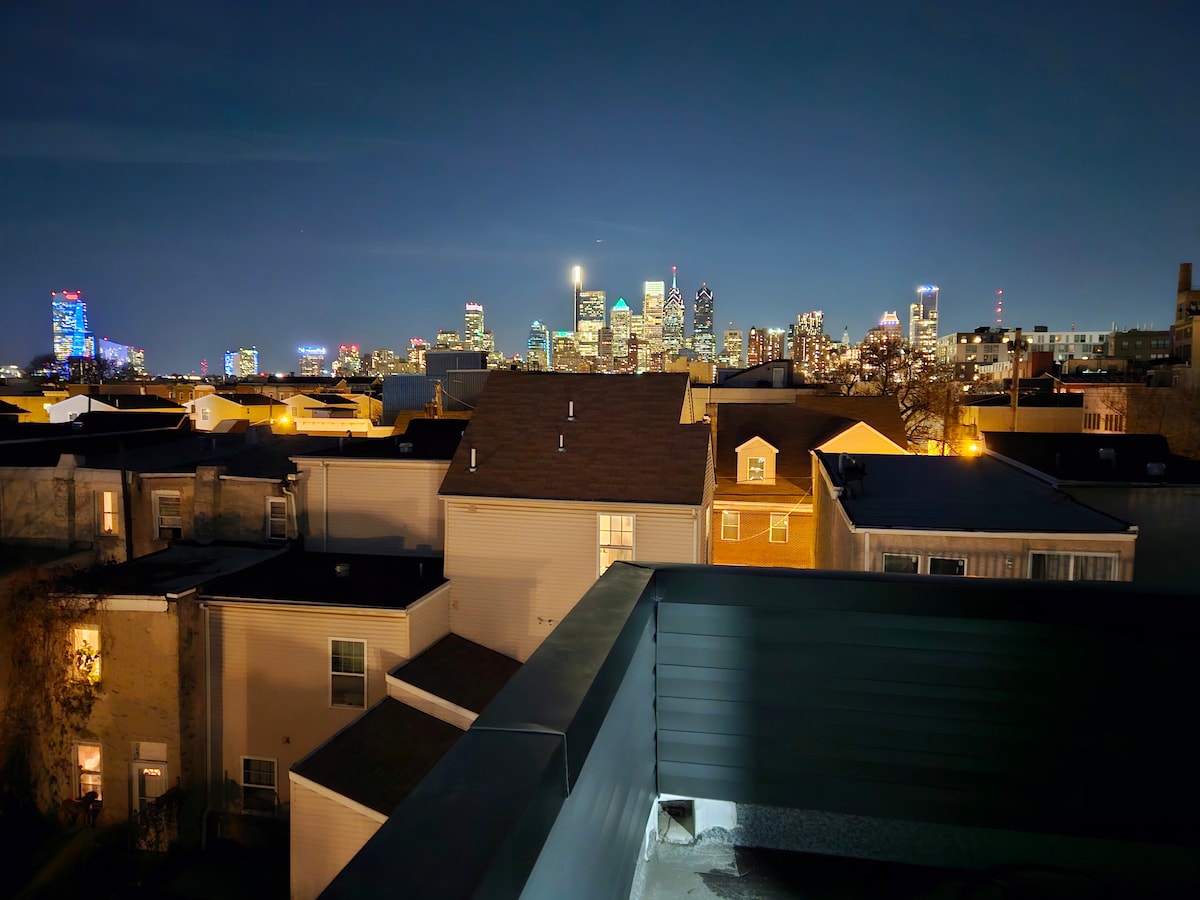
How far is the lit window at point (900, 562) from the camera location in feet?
40.8

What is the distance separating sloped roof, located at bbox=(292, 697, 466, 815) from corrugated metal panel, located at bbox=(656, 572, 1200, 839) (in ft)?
27.9

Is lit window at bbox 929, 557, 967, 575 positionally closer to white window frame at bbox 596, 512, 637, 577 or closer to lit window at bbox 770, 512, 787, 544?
white window frame at bbox 596, 512, 637, 577

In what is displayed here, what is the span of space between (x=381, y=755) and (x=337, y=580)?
13.7 ft

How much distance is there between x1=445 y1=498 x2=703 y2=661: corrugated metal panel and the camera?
15023 millimetres

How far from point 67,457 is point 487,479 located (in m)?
11.2

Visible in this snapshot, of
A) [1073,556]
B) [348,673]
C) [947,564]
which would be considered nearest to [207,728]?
[348,673]

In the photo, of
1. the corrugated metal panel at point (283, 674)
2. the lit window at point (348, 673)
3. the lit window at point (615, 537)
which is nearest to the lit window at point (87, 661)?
the corrugated metal panel at point (283, 674)

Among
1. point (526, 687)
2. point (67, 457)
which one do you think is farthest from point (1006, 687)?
point (67, 457)

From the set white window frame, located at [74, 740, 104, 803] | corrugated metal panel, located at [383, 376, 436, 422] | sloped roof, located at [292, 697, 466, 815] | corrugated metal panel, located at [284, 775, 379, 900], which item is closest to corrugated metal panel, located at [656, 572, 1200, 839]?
sloped roof, located at [292, 697, 466, 815]

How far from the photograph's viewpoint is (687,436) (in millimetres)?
15680

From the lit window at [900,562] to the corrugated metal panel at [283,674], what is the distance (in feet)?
28.7

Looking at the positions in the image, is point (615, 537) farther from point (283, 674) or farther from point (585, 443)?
point (283, 674)

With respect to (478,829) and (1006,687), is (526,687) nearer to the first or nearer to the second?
(478,829)

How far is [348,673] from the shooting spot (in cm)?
1361
